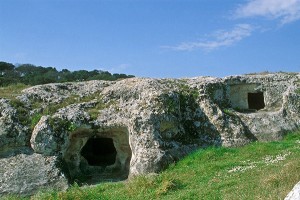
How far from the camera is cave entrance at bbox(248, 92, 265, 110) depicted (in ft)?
89.1

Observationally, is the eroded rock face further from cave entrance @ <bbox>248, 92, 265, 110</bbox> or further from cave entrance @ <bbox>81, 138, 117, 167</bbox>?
cave entrance @ <bbox>248, 92, 265, 110</bbox>

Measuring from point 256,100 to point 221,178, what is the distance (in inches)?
550

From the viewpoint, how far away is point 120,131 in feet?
67.3

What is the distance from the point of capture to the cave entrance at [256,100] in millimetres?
27156

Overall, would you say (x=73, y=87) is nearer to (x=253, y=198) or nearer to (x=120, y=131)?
(x=120, y=131)

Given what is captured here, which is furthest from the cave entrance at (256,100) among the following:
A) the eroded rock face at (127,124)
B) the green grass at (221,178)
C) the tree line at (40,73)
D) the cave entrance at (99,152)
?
the tree line at (40,73)

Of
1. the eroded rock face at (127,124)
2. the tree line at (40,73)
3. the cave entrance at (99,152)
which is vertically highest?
the tree line at (40,73)

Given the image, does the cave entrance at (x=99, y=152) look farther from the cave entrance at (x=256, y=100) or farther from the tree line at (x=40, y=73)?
the tree line at (x=40, y=73)

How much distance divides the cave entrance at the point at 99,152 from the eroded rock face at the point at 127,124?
0.06 meters

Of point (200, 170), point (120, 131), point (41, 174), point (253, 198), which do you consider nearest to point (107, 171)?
point (120, 131)

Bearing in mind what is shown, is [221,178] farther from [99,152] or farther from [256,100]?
[256,100]

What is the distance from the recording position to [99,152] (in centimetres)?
2400

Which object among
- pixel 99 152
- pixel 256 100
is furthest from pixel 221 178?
pixel 256 100

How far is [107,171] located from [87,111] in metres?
2.84
